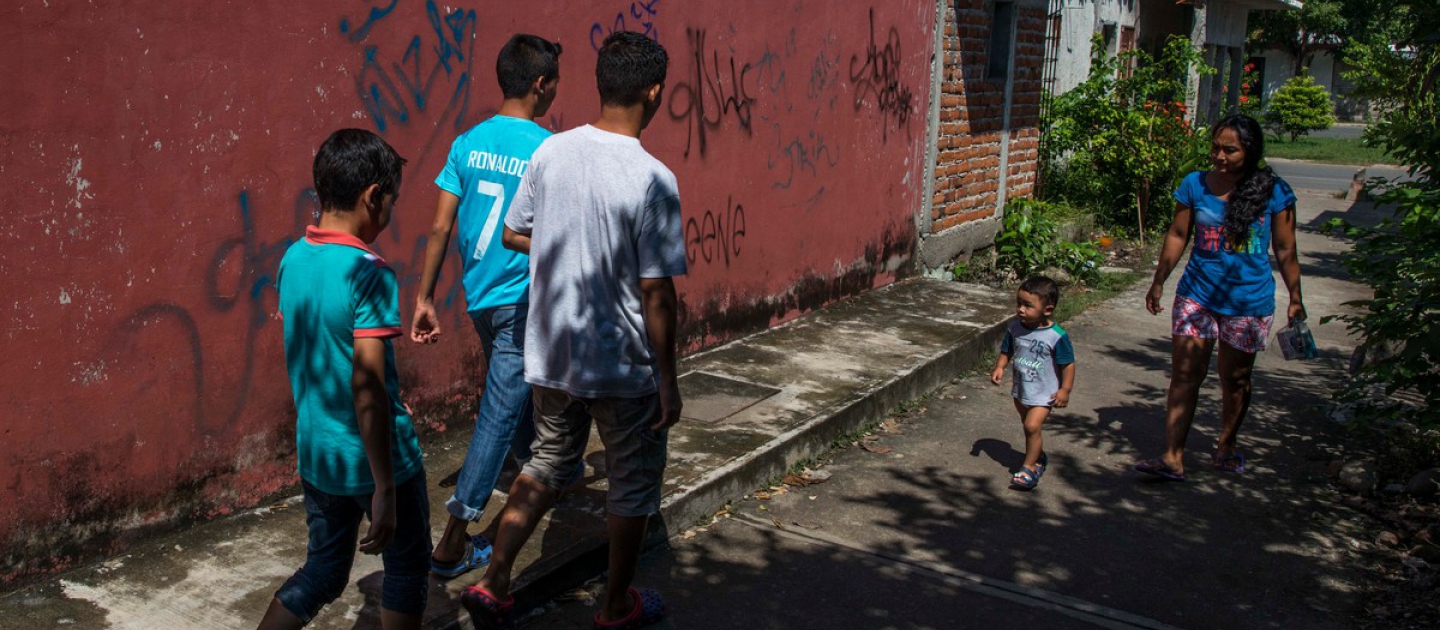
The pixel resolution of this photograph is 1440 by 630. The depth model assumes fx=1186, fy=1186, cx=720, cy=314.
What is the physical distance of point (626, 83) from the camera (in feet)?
11.1

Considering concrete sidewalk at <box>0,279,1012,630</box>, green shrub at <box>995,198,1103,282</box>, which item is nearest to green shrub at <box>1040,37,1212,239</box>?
green shrub at <box>995,198,1103,282</box>

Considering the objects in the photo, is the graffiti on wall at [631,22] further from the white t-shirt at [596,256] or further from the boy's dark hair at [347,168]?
the boy's dark hair at [347,168]

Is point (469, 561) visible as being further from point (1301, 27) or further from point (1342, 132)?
point (1301, 27)

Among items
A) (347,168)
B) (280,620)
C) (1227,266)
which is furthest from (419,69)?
(1227,266)

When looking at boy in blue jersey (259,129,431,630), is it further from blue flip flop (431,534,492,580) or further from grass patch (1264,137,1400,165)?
grass patch (1264,137,1400,165)

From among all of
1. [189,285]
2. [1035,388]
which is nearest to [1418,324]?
[1035,388]

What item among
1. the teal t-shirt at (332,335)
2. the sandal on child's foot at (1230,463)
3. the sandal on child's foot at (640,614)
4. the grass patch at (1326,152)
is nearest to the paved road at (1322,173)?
the grass patch at (1326,152)

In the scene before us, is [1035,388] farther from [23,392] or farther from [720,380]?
[23,392]

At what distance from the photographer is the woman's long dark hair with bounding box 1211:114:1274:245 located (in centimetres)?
525

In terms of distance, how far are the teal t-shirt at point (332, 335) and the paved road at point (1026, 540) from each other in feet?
4.21

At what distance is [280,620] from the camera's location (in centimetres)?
287

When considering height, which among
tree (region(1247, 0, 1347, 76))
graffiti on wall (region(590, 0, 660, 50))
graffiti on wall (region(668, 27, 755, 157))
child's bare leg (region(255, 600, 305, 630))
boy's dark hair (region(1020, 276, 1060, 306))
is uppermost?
tree (region(1247, 0, 1347, 76))

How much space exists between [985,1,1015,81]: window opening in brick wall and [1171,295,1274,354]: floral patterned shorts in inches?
209

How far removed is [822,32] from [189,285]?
486cm
